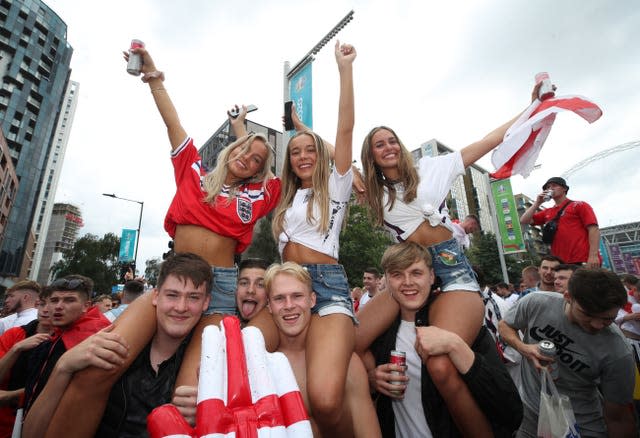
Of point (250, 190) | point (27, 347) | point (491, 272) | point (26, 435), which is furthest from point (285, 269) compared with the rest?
point (491, 272)

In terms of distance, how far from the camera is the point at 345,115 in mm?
3250

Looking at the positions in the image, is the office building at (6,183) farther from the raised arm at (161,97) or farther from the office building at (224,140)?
the raised arm at (161,97)

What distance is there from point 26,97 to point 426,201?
234ft

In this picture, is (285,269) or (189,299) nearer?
(189,299)

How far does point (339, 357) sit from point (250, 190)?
6.66ft

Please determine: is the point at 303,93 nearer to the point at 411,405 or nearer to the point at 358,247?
the point at 411,405

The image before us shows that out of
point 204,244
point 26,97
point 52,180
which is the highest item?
point 52,180

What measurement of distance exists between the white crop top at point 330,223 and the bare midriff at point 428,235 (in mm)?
745

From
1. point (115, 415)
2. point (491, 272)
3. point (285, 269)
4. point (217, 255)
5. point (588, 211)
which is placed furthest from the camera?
point (491, 272)

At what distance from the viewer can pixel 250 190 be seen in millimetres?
3727

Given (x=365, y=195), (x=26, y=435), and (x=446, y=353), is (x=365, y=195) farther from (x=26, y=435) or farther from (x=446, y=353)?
(x=26, y=435)

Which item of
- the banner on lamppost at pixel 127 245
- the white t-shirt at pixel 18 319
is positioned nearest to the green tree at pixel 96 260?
the banner on lamppost at pixel 127 245

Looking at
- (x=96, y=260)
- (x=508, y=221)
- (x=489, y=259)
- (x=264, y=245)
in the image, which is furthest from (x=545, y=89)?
(x=96, y=260)

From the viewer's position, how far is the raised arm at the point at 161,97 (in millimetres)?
3639
